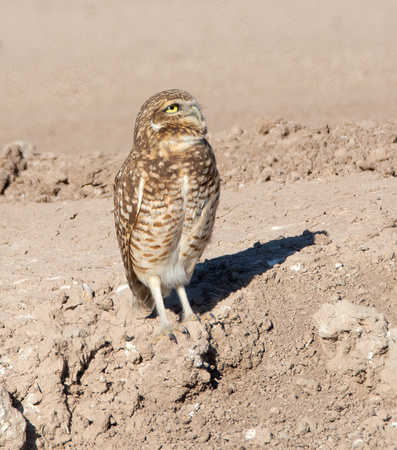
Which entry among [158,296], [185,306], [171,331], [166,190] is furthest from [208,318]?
[166,190]

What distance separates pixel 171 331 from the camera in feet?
13.7

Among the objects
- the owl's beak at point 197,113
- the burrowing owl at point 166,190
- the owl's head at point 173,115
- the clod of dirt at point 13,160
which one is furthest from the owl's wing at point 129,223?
the clod of dirt at point 13,160

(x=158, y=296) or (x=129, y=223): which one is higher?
(x=129, y=223)

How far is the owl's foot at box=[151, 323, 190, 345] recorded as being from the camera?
412 centimetres

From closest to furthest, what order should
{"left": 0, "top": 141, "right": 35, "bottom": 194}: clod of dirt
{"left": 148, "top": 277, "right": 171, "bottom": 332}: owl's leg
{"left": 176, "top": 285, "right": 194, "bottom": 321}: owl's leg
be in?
{"left": 148, "top": 277, "right": 171, "bottom": 332}: owl's leg
{"left": 176, "top": 285, "right": 194, "bottom": 321}: owl's leg
{"left": 0, "top": 141, "right": 35, "bottom": 194}: clod of dirt

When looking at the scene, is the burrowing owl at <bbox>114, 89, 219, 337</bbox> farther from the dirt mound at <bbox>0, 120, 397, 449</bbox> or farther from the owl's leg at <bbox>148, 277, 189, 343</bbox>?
the dirt mound at <bbox>0, 120, 397, 449</bbox>

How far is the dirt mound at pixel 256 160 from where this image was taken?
8.29m

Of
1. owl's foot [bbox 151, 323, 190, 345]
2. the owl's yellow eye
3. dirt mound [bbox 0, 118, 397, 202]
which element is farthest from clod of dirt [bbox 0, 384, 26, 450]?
dirt mound [bbox 0, 118, 397, 202]

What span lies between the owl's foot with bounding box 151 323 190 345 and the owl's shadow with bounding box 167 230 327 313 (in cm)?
48

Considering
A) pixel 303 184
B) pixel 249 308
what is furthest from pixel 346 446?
pixel 303 184

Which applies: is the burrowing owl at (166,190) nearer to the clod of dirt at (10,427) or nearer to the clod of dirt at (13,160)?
the clod of dirt at (10,427)

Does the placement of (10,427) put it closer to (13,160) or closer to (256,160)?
(256,160)

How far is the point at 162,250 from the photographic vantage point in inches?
163

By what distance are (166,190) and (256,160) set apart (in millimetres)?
5075
